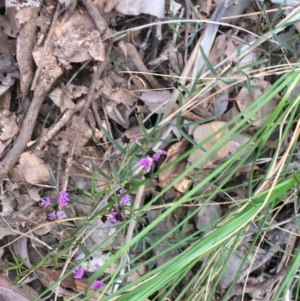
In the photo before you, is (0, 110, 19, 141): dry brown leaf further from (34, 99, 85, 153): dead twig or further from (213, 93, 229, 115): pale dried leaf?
(213, 93, 229, 115): pale dried leaf

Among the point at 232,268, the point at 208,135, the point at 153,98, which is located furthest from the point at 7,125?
the point at 232,268

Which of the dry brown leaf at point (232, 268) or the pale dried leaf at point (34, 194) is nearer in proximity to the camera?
the pale dried leaf at point (34, 194)

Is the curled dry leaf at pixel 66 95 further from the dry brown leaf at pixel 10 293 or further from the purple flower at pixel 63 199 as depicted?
Result: the dry brown leaf at pixel 10 293

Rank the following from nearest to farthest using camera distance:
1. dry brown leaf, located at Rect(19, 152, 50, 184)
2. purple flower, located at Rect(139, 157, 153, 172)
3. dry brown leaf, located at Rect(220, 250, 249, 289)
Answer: purple flower, located at Rect(139, 157, 153, 172) → dry brown leaf, located at Rect(19, 152, 50, 184) → dry brown leaf, located at Rect(220, 250, 249, 289)

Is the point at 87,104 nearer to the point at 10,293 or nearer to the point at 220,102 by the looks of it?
the point at 220,102

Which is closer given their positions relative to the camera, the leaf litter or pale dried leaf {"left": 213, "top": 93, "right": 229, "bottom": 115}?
the leaf litter

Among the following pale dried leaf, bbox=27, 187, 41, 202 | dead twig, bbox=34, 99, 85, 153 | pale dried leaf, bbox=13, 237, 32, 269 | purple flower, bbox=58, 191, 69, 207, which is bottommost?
pale dried leaf, bbox=13, 237, 32, 269

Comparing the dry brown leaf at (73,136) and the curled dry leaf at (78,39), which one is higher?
the curled dry leaf at (78,39)

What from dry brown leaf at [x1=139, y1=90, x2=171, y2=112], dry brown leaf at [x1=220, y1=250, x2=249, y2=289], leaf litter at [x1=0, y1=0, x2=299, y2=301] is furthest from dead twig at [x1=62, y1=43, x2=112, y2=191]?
dry brown leaf at [x1=220, y1=250, x2=249, y2=289]

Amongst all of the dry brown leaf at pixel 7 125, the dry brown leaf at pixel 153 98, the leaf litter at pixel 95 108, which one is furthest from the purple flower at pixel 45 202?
the dry brown leaf at pixel 153 98

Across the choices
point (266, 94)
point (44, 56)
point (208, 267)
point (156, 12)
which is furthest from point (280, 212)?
point (44, 56)
